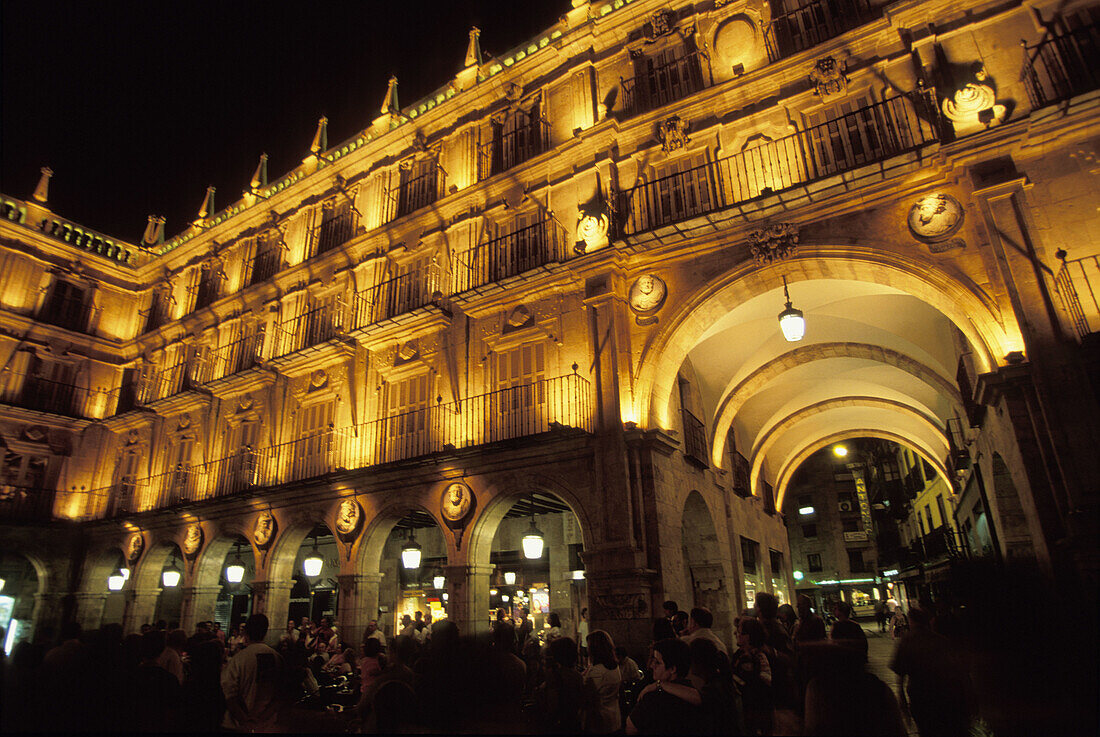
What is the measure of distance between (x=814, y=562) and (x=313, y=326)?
34.0 m

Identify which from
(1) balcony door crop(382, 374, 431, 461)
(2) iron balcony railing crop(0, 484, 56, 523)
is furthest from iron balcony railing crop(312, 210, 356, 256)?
(2) iron balcony railing crop(0, 484, 56, 523)

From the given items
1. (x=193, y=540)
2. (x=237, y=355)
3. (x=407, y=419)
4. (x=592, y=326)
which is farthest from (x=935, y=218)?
(x=193, y=540)

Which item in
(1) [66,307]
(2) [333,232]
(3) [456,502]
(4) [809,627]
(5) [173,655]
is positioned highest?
(2) [333,232]

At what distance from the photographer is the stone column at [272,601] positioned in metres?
15.0

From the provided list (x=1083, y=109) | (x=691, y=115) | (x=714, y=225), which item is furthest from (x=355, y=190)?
(x=1083, y=109)

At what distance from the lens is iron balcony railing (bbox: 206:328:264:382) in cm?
1847

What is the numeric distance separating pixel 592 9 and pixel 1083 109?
1007 centimetres

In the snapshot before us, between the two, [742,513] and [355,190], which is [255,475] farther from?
[742,513]

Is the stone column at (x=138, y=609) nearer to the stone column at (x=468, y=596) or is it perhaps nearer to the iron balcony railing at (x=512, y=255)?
the stone column at (x=468, y=596)

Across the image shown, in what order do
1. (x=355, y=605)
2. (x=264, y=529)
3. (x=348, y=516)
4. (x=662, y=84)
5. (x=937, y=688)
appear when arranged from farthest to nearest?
(x=264, y=529)
(x=348, y=516)
(x=355, y=605)
(x=662, y=84)
(x=937, y=688)

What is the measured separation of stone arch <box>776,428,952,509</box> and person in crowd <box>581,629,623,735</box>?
2046cm

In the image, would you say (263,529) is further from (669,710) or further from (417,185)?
(669,710)

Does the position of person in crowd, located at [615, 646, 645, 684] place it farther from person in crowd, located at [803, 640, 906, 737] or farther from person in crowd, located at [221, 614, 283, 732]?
person in crowd, located at [221, 614, 283, 732]

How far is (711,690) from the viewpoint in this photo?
141 inches
